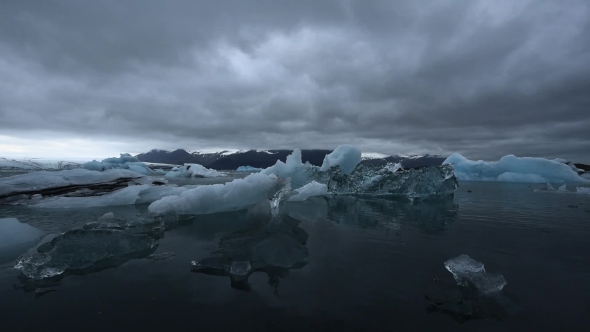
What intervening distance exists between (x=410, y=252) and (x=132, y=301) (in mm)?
5396

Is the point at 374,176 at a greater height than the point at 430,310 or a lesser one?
greater

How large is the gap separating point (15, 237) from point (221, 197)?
19.9 feet

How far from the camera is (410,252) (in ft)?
21.2

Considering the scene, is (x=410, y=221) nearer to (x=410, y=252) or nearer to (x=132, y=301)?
(x=410, y=252)

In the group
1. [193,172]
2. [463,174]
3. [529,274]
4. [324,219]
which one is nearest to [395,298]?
[529,274]

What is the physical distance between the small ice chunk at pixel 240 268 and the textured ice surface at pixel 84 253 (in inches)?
88.6

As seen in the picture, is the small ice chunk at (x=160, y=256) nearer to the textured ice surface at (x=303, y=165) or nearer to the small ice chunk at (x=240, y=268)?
the small ice chunk at (x=240, y=268)

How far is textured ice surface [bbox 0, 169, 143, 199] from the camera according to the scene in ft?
47.0

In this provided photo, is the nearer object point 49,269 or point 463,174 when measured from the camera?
point 49,269

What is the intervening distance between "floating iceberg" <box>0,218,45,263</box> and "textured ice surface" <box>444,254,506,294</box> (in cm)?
847

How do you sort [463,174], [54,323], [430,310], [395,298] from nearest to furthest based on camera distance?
[54,323] < [430,310] < [395,298] < [463,174]

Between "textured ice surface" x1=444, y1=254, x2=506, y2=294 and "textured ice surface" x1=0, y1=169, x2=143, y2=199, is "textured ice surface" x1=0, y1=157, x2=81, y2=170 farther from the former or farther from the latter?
"textured ice surface" x1=444, y1=254, x2=506, y2=294

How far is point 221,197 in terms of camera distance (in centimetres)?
1163

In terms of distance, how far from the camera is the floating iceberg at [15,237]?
20.4ft
